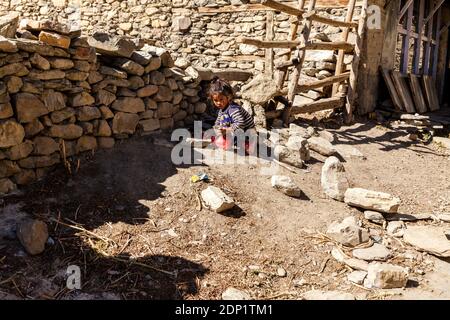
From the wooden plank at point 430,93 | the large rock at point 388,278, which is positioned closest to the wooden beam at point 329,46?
the wooden plank at point 430,93

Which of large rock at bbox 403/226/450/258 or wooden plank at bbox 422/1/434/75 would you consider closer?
large rock at bbox 403/226/450/258

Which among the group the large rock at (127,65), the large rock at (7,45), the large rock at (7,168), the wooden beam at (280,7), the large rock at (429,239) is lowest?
the large rock at (429,239)

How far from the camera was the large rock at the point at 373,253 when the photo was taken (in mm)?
3525

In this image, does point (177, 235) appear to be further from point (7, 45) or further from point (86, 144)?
point (7, 45)

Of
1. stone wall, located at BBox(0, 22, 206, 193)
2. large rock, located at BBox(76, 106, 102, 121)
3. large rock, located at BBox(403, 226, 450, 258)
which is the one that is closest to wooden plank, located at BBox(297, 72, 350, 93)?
stone wall, located at BBox(0, 22, 206, 193)

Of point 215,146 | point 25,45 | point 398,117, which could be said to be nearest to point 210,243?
point 215,146

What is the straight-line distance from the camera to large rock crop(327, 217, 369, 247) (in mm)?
3688

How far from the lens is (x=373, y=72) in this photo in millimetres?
7832

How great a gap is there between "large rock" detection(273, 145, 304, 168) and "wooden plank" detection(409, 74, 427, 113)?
511 cm

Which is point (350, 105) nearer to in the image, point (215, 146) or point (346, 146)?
point (346, 146)

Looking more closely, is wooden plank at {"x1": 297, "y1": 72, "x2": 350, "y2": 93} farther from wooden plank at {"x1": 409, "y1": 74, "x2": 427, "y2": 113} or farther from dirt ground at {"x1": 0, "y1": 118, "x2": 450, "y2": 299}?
wooden plank at {"x1": 409, "y1": 74, "x2": 427, "y2": 113}

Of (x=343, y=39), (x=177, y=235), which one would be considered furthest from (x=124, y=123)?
(x=343, y=39)

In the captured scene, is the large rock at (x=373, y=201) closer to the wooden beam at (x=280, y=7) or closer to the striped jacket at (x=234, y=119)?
the striped jacket at (x=234, y=119)

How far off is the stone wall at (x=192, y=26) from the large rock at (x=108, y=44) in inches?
157
